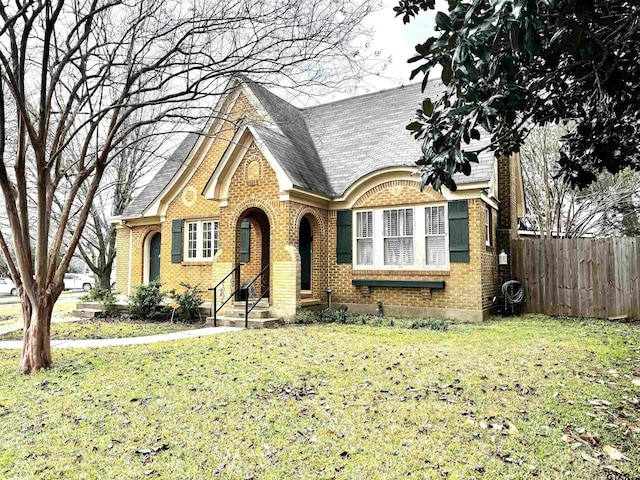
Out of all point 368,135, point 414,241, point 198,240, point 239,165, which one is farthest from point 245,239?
point 414,241

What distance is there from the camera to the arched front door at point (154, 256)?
652 inches

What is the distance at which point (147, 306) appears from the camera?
1185 cm

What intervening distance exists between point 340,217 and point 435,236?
9.07 ft

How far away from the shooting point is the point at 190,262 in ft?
48.0

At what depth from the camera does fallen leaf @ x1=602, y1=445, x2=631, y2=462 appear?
332cm

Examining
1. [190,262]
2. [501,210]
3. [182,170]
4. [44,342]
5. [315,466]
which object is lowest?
[315,466]

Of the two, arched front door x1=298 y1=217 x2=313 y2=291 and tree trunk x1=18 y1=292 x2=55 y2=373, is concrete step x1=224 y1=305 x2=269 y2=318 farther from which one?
tree trunk x1=18 y1=292 x2=55 y2=373

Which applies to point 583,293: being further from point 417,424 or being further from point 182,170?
point 182,170

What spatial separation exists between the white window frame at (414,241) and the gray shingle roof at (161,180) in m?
7.87

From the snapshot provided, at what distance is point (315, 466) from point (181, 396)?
2.23m

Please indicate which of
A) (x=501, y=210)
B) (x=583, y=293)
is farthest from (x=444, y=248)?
(x=583, y=293)

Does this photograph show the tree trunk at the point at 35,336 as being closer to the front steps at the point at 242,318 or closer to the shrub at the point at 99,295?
the front steps at the point at 242,318

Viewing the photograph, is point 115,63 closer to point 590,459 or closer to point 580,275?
point 590,459

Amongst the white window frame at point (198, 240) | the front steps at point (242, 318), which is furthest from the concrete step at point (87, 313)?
the front steps at point (242, 318)
